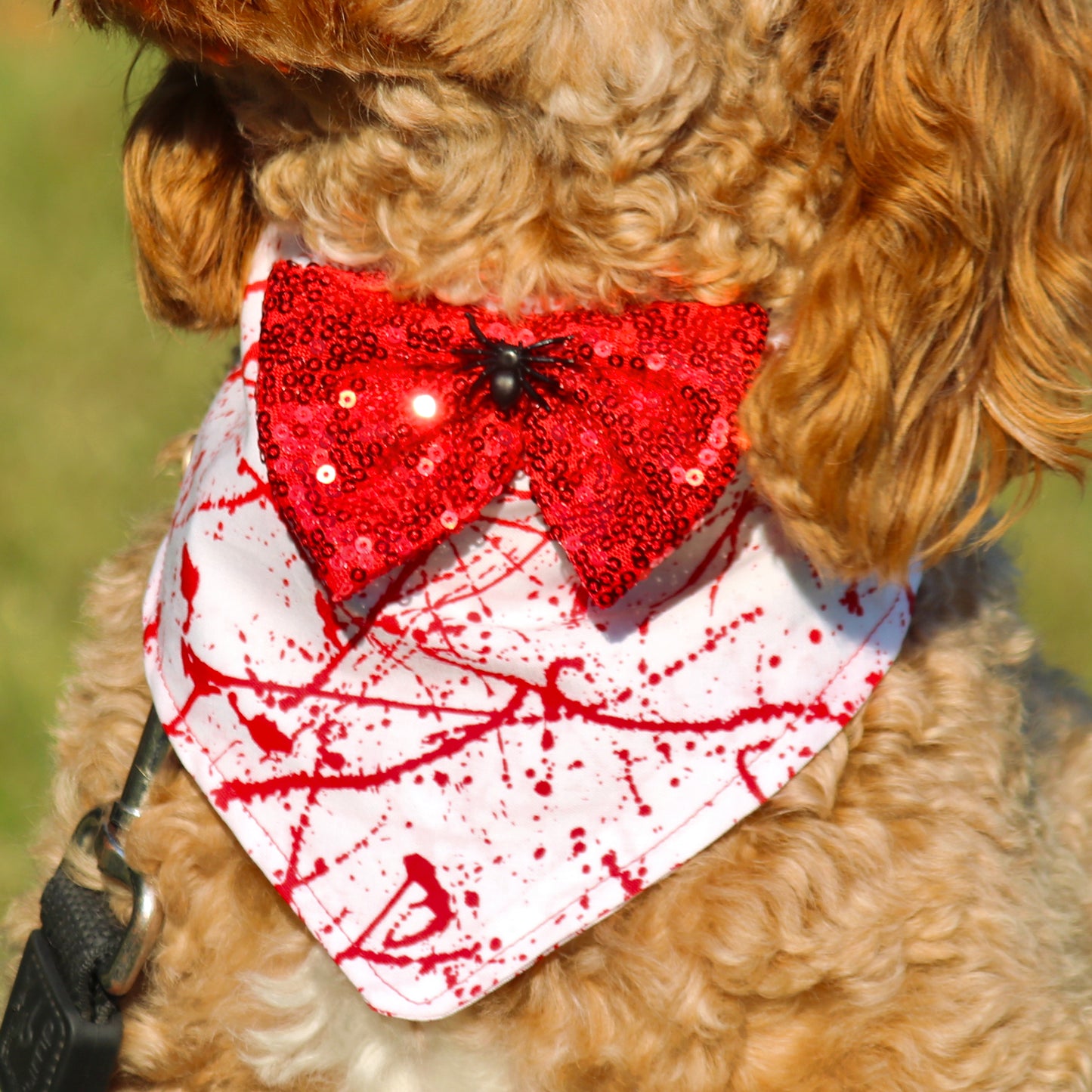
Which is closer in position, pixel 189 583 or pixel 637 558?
pixel 637 558

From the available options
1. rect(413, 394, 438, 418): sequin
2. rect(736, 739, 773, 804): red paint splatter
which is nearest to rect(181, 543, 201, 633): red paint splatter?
rect(413, 394, 438, 418): sequin

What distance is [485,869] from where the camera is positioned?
130 cm

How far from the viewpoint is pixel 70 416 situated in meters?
4.06

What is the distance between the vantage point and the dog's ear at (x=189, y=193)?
4.69 feet

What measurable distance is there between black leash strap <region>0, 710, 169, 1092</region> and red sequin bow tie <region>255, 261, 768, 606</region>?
12.6 inches

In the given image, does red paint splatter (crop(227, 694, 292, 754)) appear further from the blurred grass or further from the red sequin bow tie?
the blurred grass

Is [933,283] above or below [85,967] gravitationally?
above

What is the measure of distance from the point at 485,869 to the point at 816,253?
2.07ft

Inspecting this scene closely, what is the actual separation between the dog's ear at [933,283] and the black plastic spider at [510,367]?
19cm

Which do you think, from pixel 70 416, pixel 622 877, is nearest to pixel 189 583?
pixel 622 877

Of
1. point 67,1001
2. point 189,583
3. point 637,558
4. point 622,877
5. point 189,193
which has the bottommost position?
point 622,877

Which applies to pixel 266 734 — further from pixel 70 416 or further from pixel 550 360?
pixel 70 416

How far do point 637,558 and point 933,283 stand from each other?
35 centimetres

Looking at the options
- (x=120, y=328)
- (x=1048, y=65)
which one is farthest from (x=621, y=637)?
(x=120, y=328)
